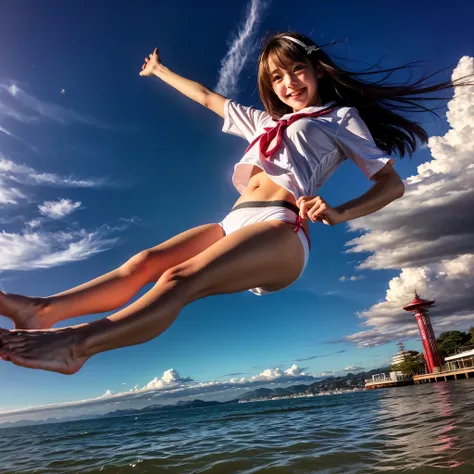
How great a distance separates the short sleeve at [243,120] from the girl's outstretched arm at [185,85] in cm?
11

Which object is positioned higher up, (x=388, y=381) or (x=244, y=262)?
(x=388, y=381)

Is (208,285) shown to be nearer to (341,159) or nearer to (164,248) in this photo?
(164,248)

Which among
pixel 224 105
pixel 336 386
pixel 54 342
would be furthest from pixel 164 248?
pixel 336 386

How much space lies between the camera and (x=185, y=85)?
12.6 ft

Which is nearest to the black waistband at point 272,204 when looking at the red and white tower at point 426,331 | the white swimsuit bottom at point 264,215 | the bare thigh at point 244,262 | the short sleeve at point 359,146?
the white swimsuit bottom at point 264,215

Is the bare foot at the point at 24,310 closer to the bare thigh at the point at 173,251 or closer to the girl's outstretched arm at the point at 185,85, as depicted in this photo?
the bare thigh at the point at 173,251

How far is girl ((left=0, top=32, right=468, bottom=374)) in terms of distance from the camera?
1.85 m

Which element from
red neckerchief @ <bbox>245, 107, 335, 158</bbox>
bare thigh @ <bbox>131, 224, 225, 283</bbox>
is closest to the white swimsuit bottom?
bare thigh @ <bbox>131, 224, 225, 283</bbox>

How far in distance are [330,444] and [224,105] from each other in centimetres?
370

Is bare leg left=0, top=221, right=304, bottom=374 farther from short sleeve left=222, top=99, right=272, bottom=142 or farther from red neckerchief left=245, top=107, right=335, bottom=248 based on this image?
short sleeve left=222, top=99, right=272, bottom=142

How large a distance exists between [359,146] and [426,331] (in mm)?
54304

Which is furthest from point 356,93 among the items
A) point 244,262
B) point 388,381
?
point 388,381

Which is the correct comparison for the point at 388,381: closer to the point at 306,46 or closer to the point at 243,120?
the point at 243,120

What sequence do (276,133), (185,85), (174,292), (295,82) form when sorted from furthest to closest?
(185,85)
(295,82)
(276,133)
(174,292)
